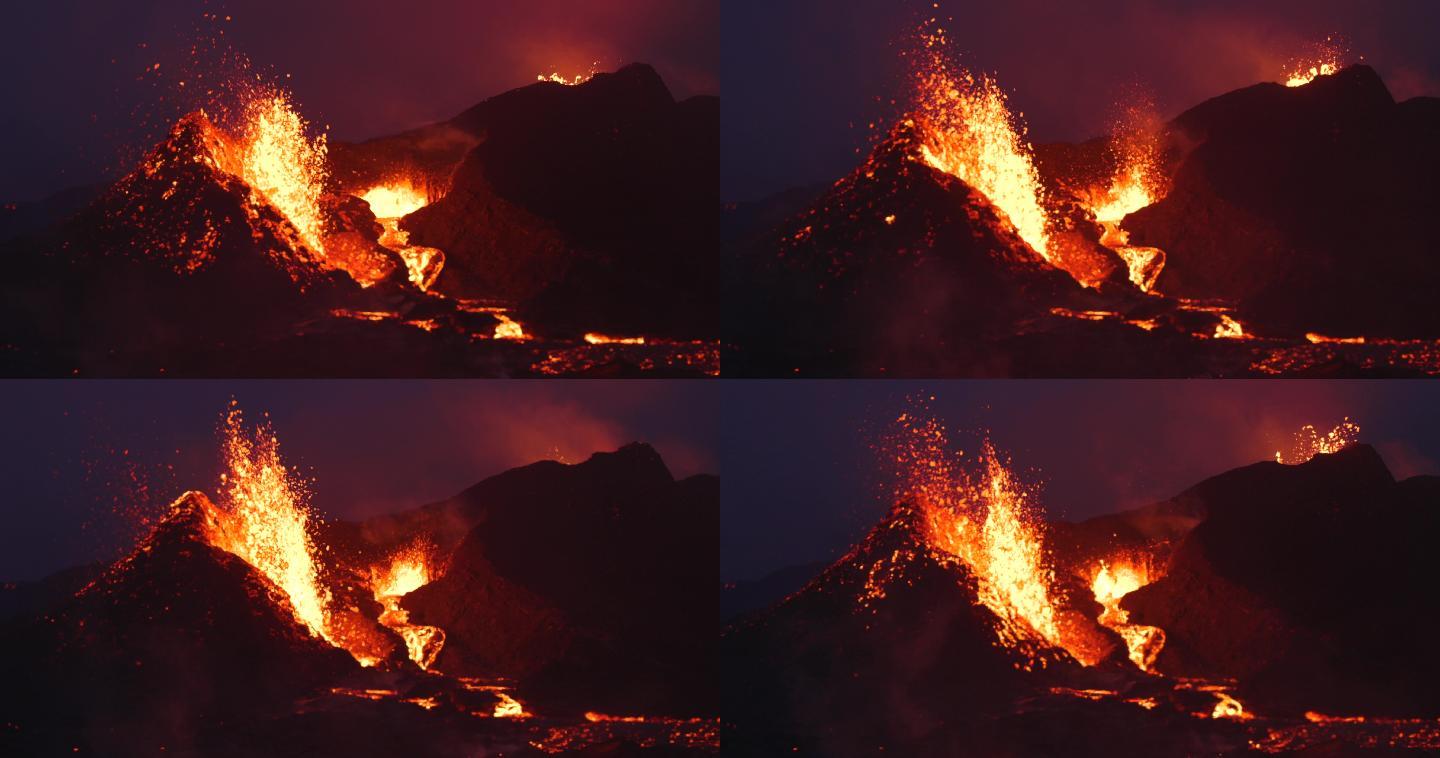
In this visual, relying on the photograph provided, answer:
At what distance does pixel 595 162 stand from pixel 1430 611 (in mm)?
13451

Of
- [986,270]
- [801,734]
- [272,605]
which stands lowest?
[801,734]

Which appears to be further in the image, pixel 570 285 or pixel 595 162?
pixel 595 162

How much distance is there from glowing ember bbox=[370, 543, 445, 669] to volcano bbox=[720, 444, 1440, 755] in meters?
3.93

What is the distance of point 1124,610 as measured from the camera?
70.0 ft

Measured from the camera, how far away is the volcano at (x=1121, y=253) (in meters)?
20.2

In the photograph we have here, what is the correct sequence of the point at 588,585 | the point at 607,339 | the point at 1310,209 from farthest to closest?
the point at 1310,209
the point at 588,585
the point at 607,339

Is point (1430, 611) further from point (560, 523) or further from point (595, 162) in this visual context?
point (595, 162)

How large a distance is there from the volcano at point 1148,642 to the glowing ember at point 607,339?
13.5ft

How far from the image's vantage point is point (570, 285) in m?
21.5

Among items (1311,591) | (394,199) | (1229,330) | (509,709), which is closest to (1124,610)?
(1311,591)

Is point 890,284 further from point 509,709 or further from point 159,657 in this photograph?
point 159,657

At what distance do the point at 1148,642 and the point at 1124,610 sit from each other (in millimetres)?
996

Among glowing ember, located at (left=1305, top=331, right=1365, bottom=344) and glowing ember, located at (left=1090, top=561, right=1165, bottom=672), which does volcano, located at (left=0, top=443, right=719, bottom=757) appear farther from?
glowing ember, located at (left=1305, top=331, right=1365, bottom=344)

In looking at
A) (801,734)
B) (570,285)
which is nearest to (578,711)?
(801,734)
